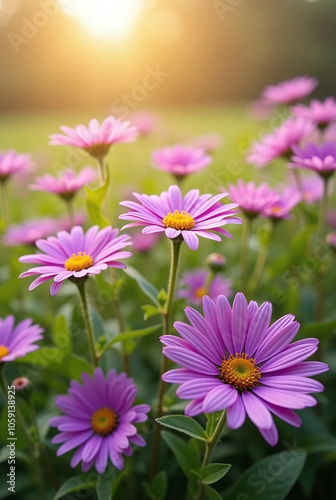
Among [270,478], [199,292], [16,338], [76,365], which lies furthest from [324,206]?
[16,338]

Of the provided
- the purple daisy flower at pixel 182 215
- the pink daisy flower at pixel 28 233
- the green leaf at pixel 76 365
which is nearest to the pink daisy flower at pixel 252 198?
the purple daisy flower at pixel 182 215

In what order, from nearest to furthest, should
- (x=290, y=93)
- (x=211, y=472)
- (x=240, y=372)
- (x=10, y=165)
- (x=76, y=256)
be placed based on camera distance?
(x=240, y=372) → (x=211, y=472) → (x=76, y=256) → (x=10, y=165) → (x=290, y=93)

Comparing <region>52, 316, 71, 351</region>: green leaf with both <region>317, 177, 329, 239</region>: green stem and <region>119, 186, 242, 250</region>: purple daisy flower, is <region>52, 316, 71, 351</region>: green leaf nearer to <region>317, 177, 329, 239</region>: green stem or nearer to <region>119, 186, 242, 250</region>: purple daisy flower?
<region>119, 186, 242, 250</region>: purple daisy flower

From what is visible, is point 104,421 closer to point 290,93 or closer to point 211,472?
point 211,472

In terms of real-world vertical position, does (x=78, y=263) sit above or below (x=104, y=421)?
above

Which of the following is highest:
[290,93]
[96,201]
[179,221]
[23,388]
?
[290,93]

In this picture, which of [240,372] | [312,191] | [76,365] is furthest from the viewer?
[312,191]

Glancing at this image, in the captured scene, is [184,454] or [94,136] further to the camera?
[94,136]

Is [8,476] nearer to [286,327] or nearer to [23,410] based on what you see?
[23,410]
